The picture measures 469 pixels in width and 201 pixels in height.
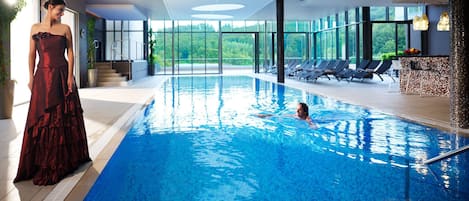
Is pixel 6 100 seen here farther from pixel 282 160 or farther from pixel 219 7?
pixel 219 7

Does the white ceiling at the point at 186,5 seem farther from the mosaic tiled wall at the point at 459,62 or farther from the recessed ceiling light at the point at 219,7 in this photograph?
the mosaic tiled wall at the point at 459,62

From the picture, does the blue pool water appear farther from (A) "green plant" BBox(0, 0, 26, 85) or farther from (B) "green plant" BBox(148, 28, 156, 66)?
(B) "green plant" BBox(148, 28, 156, 66)

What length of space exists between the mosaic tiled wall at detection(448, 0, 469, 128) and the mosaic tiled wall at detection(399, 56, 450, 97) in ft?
15.0

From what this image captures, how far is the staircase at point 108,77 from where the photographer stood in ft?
53.1

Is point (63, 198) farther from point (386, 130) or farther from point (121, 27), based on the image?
point (121, 27)

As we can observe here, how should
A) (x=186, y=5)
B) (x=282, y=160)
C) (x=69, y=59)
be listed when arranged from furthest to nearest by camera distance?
1. (x=186, y=5)
2. (x=282, y=160)
3. (x=69, y=59)

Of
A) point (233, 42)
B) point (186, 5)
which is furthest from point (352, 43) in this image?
point (186, 5)

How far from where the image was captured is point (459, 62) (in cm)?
593

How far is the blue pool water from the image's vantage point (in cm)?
341

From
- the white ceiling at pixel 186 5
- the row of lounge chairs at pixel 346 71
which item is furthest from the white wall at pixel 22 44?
the row of lounge chairs at pixel 346 71

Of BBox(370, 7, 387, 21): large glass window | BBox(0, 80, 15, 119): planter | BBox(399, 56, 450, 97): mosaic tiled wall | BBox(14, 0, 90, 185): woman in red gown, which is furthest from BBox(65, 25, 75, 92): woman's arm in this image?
BBox(370, 7, 387, 21): large glass window

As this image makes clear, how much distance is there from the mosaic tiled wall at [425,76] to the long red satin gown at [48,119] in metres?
9.33

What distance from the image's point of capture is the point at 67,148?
11.5 ft

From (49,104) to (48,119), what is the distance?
0.39 ft
